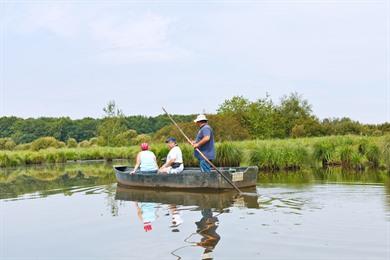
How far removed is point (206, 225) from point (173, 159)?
19.7ft

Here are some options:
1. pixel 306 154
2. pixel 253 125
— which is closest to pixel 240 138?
pixel 253 125

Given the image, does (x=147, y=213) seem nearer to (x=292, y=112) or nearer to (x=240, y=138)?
(x=240, y=138)

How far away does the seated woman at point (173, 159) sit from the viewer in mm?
14370

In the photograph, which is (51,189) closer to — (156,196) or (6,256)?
(156,196)

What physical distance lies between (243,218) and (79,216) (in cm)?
355

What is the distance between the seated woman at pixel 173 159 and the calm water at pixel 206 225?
116 cm

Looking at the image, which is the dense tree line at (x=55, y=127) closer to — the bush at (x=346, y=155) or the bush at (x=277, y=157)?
the bush at (x=277, y=157)

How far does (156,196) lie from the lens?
13.3 metres

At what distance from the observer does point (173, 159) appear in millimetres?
14469

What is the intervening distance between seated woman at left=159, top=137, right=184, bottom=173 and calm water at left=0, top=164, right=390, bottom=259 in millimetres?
1163

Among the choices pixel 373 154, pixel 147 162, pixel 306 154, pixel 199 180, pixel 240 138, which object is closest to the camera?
pixel 199 180

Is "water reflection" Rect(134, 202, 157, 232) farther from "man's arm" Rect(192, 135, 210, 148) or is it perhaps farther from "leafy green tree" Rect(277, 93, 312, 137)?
"leafy green tree" Rect(277, 93, 312, 137)

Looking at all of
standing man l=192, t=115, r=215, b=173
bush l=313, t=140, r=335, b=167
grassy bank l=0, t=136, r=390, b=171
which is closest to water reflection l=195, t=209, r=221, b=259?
standing man l=192, t=115, r=215, b=173

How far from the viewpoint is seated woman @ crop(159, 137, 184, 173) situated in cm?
1437
